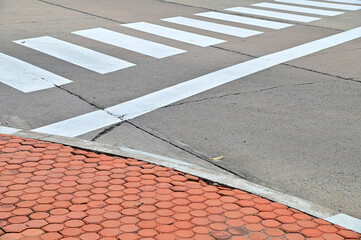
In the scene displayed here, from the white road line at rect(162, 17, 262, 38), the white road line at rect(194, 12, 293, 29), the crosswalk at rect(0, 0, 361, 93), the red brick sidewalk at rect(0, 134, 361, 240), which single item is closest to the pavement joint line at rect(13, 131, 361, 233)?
the red brick sidewalk at rect(0, 134, 361, 240)

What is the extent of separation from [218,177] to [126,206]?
1198 millimetres

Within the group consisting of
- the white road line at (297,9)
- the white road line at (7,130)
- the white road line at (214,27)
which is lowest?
the white road line at (7,130)

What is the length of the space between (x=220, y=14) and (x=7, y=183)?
1258cm

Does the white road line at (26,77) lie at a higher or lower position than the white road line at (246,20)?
lower

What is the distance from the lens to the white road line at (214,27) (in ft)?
49.2

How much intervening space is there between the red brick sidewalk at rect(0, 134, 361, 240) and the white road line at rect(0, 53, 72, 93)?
3463 millimetres

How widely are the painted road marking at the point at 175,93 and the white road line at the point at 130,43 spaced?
183 centimetres

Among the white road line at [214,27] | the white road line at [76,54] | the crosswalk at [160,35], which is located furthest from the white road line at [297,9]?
the white road line at [76,54]

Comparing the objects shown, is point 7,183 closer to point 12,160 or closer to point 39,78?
point 12,160

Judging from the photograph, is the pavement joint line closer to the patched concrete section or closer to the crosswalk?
the patched concrete section

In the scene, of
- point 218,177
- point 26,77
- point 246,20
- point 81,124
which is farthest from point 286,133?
point 246,20

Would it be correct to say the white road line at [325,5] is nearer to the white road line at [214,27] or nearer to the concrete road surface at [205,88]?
the concrete road surface at [205,88]

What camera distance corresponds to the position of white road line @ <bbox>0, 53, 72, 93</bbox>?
33.0 feet

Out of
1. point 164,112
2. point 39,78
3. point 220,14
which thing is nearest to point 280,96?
point 164,112
